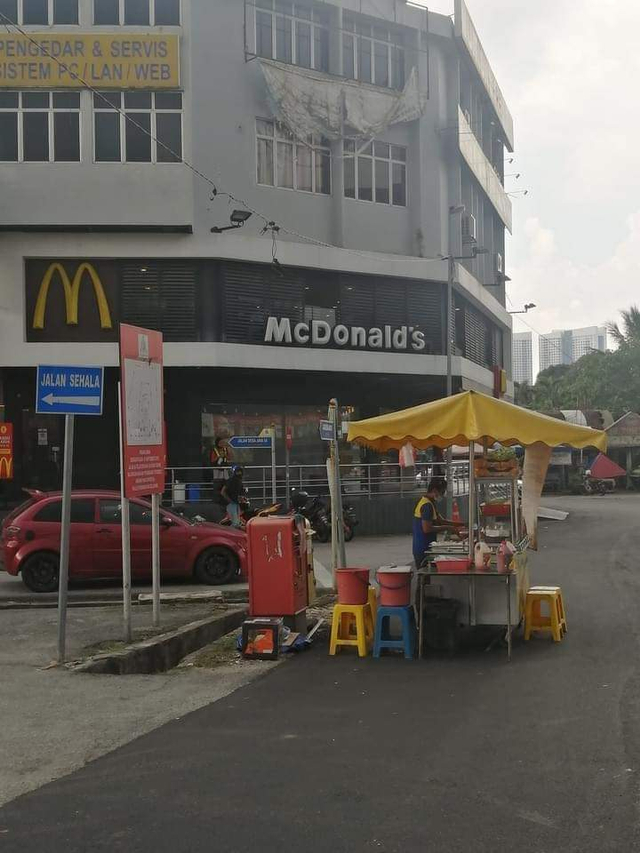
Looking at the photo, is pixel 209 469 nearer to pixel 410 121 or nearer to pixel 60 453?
pixel 60 453

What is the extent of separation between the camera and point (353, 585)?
9.66 meters

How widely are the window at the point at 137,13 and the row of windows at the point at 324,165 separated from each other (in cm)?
370

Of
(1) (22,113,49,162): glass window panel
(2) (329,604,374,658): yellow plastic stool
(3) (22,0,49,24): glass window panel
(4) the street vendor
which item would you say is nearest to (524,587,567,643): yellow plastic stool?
(4) the street vendor

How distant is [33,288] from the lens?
2478 centimetres

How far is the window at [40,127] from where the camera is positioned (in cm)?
2448

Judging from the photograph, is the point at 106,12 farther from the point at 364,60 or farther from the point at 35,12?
the point at 364,60

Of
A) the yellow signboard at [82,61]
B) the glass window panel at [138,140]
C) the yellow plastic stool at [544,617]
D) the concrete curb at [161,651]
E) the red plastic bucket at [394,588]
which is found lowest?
the concrete curb at [161,651]

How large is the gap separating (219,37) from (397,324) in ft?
31.9

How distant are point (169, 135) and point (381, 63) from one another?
26.5 feet

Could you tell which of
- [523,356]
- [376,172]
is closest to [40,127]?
[376,172]

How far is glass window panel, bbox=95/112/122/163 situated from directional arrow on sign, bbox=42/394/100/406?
17305mm

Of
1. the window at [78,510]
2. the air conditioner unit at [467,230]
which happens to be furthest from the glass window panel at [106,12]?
the window at [78,510]

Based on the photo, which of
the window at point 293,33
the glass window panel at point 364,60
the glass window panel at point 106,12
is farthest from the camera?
the glass window panel at point 364,60

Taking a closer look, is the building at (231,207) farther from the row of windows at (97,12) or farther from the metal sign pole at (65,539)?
the metal sign pole at (65,539)
